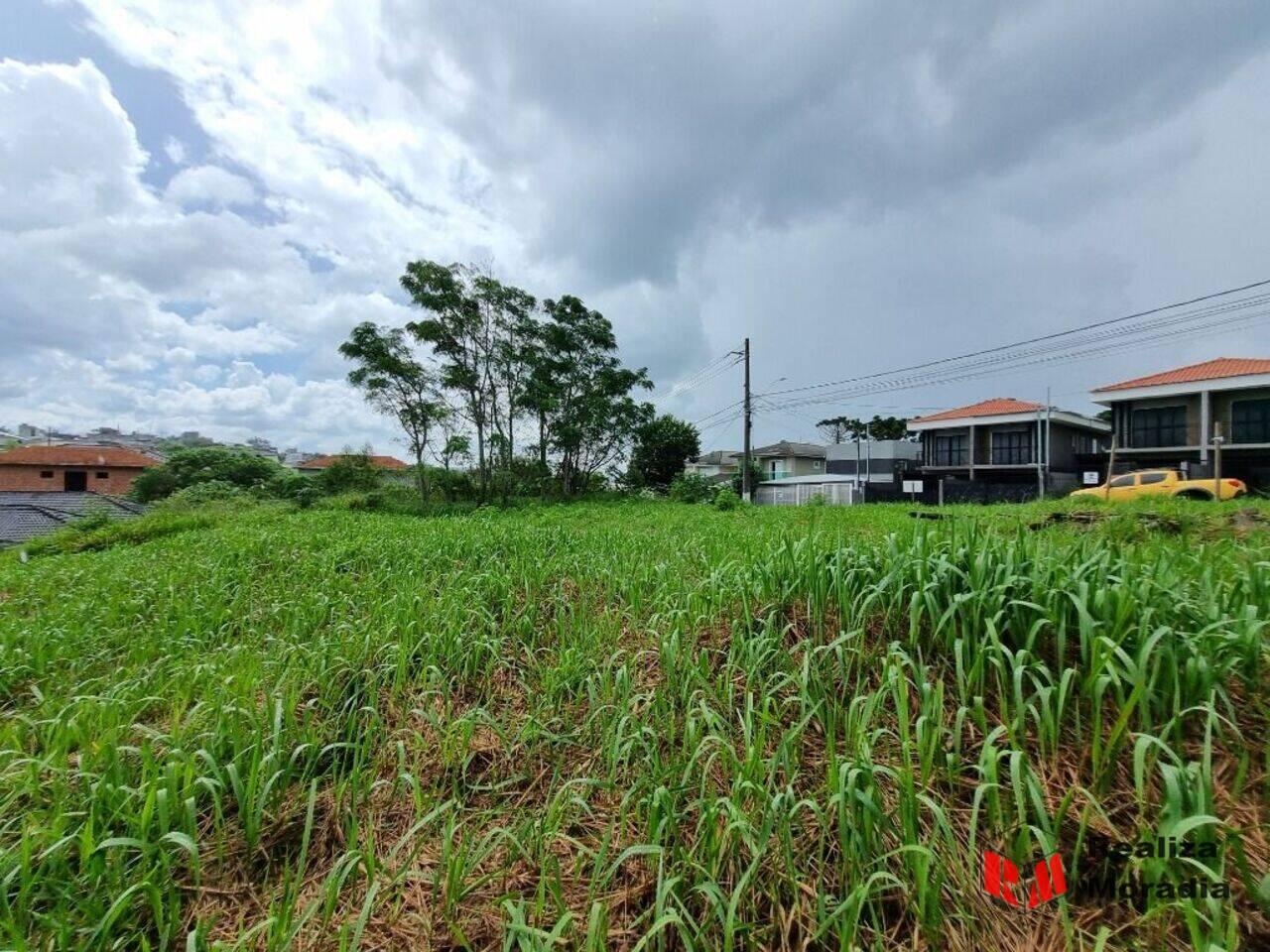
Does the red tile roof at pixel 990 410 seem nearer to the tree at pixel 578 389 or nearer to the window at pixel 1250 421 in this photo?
the window at pixel 1250 421

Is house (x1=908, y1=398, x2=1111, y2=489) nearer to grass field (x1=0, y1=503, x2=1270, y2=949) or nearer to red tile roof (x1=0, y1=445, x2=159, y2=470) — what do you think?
grass field (x1=0, y1=503, x2=1270, y2=949)

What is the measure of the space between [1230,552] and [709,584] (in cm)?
231

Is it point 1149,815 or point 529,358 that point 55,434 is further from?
point 1149,815

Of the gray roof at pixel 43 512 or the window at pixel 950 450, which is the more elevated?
the window at pixel 950 450

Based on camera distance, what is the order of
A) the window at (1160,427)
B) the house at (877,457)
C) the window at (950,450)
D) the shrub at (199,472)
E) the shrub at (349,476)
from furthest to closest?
1. the house at (877,457)
2. the window at (950,450)
3. the shrub at (199,472)
4. the window at (1160,427)
5. the shrub at (349,476)

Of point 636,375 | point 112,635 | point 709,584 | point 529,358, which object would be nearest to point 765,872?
point 709,584

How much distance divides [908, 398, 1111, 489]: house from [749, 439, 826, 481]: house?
10678 mm

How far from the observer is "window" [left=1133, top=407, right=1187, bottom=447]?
17250 millimetres

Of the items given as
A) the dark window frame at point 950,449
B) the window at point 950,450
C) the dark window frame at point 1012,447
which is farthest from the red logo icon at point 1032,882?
the window at point 950,450

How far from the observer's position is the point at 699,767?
1.49 metres

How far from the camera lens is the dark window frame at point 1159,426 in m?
17.3

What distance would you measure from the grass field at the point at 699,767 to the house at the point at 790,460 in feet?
108

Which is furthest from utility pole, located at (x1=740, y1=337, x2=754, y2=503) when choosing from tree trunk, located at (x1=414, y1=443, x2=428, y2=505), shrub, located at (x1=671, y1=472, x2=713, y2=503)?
tree trunk, located at (x1=414, y1=443, x2=428, y2=505)

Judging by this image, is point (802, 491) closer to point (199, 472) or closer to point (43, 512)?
point (43, 512)
